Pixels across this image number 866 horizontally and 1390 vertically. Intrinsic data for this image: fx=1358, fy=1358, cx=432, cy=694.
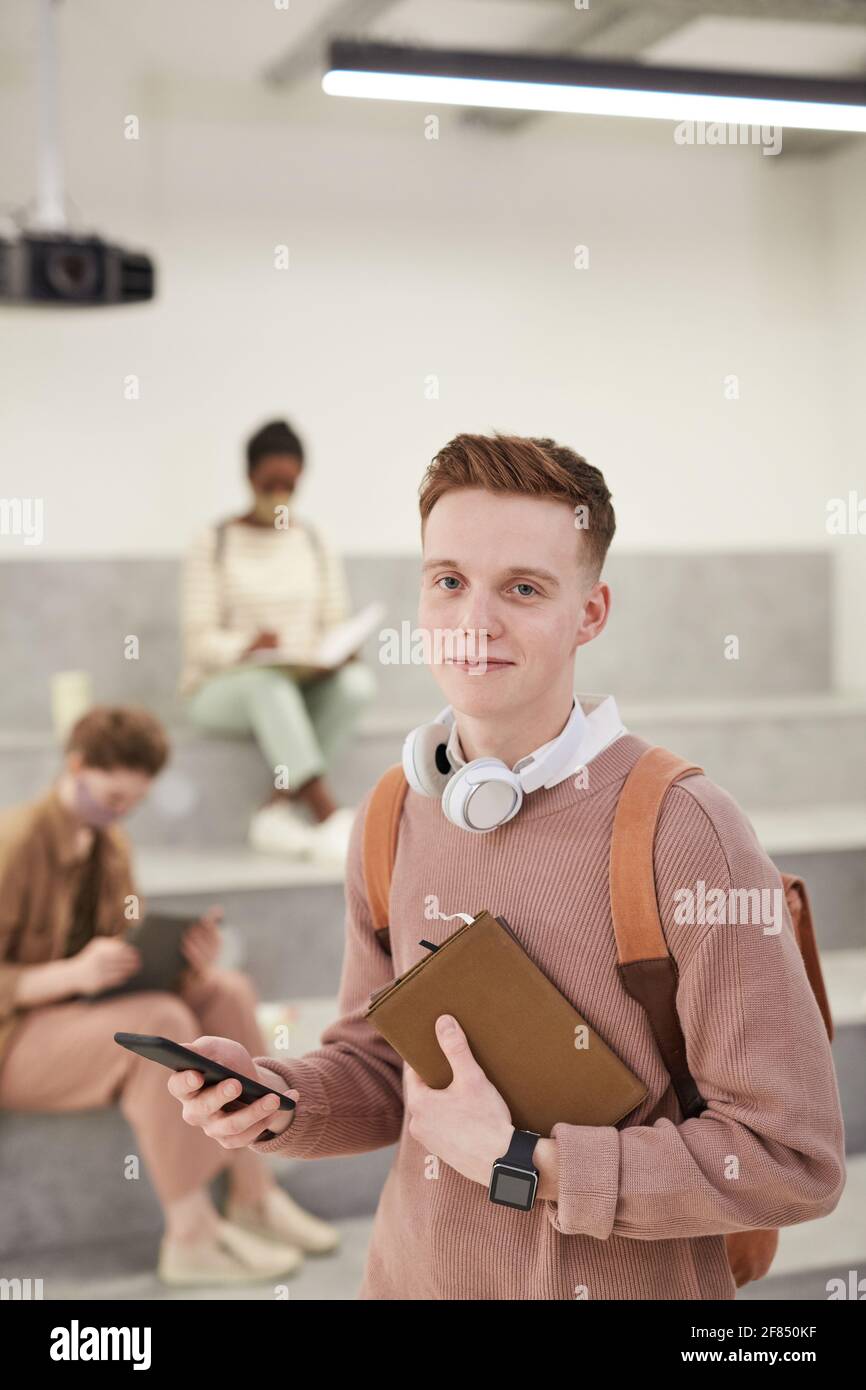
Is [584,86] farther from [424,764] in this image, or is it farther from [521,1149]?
[521,1149]

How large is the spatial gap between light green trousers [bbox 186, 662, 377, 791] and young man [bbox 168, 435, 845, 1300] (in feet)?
7.55

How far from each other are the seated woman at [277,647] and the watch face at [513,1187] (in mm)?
2296

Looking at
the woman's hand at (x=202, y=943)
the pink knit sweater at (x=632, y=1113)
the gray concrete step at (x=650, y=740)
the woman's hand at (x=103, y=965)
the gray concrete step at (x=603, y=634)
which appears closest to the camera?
the pink knit sweater at (x=632, y=1113)

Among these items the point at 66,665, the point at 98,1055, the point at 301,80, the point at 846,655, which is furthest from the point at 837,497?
the point at 98,1055

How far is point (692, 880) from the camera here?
1067mm

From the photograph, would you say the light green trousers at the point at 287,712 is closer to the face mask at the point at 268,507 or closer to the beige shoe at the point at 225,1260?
the face mask at the point at 268,507

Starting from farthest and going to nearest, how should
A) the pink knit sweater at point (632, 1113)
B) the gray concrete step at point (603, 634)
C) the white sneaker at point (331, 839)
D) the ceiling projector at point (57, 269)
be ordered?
the gray concrete step at point (603, 634) → the white sneaker at point (331, 839) → the ceiling projector at point (57, 269) → the pink knit sweater at point (632, 1113)

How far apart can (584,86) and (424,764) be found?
144 cm

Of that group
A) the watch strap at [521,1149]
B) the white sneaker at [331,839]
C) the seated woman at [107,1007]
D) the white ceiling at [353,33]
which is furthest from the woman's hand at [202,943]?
the white ceiling at [353,33]

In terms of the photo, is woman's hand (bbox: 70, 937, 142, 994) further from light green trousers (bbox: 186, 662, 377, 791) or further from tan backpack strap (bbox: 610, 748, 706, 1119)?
Answer: tan backpack strap (bbox: 610, 748, 706, 1119)

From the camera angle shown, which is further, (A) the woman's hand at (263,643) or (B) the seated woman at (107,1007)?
(A) the woman's hand at (263,643)

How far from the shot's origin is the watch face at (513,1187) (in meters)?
1.08

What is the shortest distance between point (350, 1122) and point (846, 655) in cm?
392
